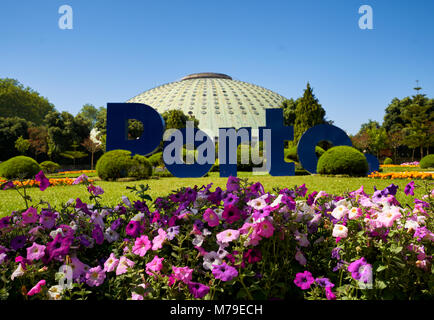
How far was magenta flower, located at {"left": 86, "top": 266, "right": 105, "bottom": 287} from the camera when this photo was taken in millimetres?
2005

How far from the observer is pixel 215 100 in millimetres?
54406

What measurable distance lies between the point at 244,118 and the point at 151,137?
131 ft

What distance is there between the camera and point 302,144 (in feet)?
43.7

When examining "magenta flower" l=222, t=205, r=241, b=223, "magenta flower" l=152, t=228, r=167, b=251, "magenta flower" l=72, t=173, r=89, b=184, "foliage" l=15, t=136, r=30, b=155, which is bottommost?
"magenta flower" l=152, t=228, r=167, b=251

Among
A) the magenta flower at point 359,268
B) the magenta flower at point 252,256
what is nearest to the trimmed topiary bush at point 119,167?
the magenta flower at point 252,256

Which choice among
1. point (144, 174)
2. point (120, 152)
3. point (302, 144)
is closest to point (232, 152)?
point (302, 144)

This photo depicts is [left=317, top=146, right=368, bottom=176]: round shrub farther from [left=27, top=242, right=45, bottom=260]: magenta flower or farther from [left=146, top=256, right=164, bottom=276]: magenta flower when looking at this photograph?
[left=27, top=242, right=45, bottom=260]: magenta flower

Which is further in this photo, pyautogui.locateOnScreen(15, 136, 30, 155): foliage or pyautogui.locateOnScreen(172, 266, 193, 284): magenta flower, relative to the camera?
pyautogui.locateOnScreen(15, 136, 30, 155): foliage

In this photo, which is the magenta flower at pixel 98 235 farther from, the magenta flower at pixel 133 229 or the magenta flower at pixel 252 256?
the magenta flower at pixel 252 256

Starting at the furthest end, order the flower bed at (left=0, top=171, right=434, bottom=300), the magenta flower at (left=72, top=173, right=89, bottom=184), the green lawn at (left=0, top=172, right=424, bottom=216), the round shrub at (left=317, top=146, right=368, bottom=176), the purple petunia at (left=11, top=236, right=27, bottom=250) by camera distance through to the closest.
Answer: the round shrub at (left=317, top=146, right=368, bottom=176) → the green lawn at (left=0, top=172, right=424, bottom=216) → the magenta flower at (left=72, top=173, right=89, bottom=184) → the purple petunia at (left=11, top=236, right=27, bottom=250) → the flower bed at (left=0, top=171, right=434, bottom=300)

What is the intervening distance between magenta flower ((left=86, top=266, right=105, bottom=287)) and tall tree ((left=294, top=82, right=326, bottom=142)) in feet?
71.7

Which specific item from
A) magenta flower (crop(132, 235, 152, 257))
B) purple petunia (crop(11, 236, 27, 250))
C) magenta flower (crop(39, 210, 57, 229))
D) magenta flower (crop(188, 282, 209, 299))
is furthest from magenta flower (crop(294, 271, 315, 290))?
purple petunia (crop(11, 236, 27, 250))

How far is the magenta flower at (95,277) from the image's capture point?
2.01 m

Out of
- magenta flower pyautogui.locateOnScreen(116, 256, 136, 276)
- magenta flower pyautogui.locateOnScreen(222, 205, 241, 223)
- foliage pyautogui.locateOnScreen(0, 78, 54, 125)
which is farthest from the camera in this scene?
foliage pyautogui.locateOnScreen(0, 78, 54, 125)
